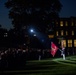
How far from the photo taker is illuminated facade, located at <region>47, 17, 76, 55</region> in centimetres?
11869

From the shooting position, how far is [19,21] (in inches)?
3211

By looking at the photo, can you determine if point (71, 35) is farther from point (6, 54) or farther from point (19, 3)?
point (6, 54)

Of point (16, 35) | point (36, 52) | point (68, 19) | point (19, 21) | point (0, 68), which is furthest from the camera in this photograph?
point (68, 19)

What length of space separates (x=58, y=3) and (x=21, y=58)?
48405 mm

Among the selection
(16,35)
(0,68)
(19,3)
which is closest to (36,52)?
(0,68)

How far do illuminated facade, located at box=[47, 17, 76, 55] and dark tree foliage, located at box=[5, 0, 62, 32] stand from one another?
1332 inches

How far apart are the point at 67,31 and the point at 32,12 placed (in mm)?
39655

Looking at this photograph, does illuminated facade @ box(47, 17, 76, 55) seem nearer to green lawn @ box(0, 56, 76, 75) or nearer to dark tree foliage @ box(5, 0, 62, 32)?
dark tree foliage @ box(5, 0, 62, 32)

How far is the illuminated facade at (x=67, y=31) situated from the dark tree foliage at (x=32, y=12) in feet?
111

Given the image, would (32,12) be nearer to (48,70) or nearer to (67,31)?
(67,31)

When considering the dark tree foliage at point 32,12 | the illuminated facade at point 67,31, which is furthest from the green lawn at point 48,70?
the illuminated facade at point 67,31

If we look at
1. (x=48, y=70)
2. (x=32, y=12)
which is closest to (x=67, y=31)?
(x=32, y=12)

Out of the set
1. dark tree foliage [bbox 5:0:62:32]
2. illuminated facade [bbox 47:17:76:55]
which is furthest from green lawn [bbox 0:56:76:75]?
illuminated facade [bbox 47:17:76:55]

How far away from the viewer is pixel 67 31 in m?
121
